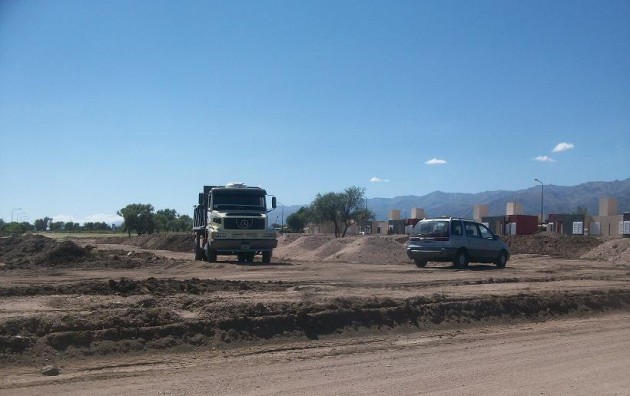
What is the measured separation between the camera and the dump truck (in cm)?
2750

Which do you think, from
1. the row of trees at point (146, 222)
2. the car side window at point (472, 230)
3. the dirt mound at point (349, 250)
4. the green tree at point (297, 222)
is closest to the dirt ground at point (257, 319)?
the car side window at point (472, 230)

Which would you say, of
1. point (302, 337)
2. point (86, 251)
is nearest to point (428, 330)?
point (302, 337)

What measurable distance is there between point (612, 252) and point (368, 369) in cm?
3044

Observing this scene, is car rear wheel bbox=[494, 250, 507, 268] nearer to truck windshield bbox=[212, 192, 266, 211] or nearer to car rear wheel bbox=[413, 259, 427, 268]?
car rear wheel bbox=[413, 259, 427, 268]

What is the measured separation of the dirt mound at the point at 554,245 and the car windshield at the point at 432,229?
1583cm

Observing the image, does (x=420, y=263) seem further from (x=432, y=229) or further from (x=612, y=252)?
(x=612, y=252)

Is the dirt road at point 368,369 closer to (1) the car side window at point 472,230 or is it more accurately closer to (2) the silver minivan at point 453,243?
(2) the silver minivan at point 453,243

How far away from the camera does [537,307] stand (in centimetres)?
1458

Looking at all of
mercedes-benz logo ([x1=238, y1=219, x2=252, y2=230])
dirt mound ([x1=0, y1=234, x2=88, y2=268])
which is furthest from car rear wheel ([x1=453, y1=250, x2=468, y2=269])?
dirt mound ([x1=0, y1=234, x2=88, y2=268])

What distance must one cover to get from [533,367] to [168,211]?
384 feet

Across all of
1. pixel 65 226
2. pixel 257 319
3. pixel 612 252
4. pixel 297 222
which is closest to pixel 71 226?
pixel 65 226

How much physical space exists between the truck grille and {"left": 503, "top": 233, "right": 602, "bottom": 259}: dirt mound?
20227 millimetres

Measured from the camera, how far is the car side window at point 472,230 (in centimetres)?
2544

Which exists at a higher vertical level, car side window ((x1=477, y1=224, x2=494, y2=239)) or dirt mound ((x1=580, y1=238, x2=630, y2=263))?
car side window ((x1=477, y1=224, x2=494, y2=239))
